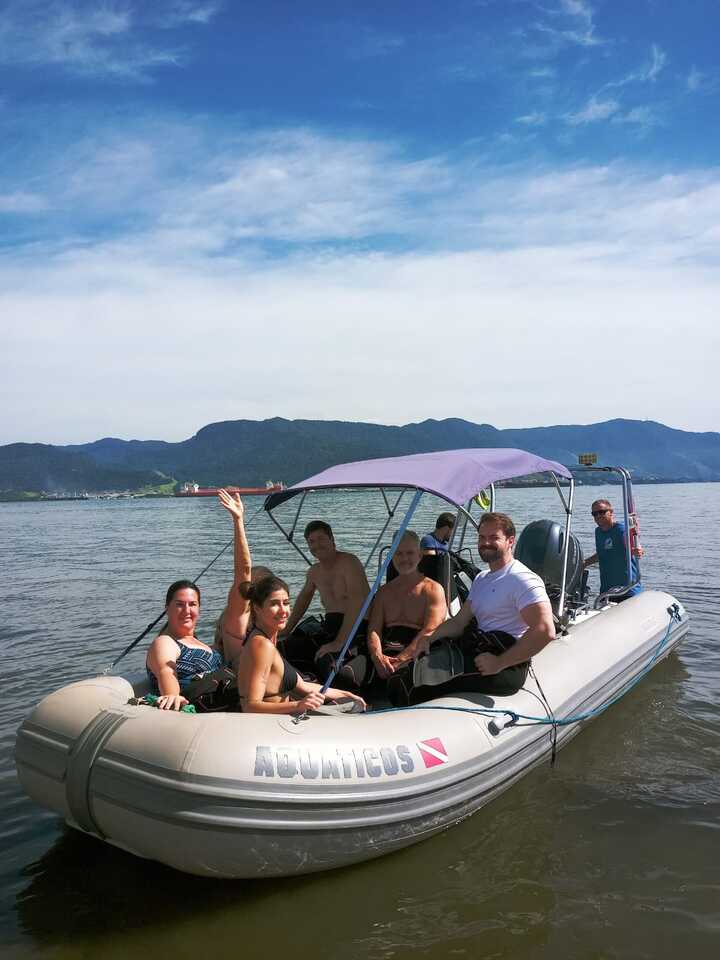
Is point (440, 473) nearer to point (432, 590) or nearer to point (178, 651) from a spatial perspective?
point (432, 590)

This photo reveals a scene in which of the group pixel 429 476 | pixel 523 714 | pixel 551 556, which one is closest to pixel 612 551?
pixel 551 556

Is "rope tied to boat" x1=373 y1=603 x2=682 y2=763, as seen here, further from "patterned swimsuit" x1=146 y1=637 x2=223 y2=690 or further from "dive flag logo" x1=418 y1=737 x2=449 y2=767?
"patterned swimsuit" x1=146 y1=637 x2=223 y2=690

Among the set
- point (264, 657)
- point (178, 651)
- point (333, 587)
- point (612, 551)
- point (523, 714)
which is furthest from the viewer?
point (612, 551)

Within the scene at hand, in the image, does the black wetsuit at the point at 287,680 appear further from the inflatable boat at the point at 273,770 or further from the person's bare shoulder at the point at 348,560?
the person's bare shoulder at the point at 348,560

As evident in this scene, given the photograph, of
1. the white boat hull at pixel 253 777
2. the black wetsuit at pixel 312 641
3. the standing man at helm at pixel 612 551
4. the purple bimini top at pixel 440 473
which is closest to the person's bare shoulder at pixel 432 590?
the black wetsuit at pixel 312 641

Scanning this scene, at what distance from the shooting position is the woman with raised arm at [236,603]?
16.2 feet

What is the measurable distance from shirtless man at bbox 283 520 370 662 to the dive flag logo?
140 cm

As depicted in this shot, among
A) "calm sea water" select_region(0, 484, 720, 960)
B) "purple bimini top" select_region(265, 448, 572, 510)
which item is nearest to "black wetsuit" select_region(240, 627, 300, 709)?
"calm sea water" select_region(0, 484, 720, 960)

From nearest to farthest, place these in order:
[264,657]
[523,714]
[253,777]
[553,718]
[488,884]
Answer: [253,777] < [488,884] < [264,657] < [523,714] < [553,718]

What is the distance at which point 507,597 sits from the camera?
486 cm

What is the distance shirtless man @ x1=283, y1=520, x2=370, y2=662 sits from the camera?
18.5 feet

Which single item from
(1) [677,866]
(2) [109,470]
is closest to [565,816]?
(1) [677,866]

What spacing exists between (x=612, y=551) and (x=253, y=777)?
6171mm

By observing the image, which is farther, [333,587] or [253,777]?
[333,587]
